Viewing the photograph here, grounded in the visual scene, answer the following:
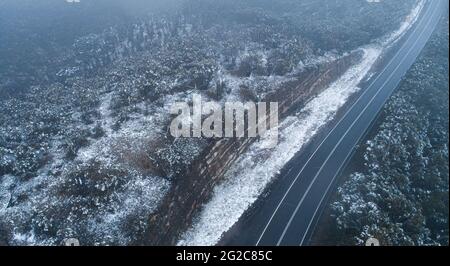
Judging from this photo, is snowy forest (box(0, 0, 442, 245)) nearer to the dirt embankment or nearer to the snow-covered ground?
the dirt embankment

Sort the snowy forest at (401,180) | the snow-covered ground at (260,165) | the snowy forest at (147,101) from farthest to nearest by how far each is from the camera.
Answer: the snow-covered ground at (260,165) < the snowy forest at (147,101) < the snowy forest at (401,180)

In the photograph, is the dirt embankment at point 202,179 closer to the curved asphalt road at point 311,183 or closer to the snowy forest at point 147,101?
the snowy forest at point 147,101

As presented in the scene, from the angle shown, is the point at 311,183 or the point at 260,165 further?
the point at 260,165

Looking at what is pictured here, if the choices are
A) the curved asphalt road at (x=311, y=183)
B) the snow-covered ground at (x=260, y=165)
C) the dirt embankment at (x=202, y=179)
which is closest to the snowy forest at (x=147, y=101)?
the dirt embankment at (x=202, y=179)

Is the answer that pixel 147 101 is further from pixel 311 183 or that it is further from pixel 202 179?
pixel 311 183

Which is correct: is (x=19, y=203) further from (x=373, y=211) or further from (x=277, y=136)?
(x=373, y=211)

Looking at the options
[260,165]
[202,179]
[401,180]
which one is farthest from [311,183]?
[202,179]
